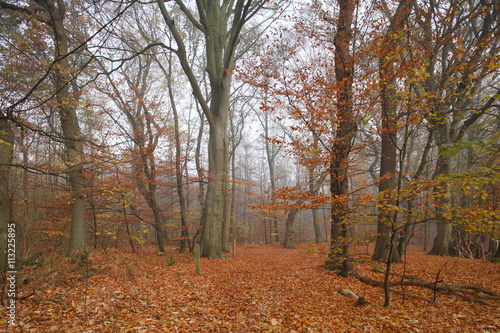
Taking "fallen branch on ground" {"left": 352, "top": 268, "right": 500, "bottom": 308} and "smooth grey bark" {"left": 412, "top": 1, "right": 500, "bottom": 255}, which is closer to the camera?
"smooth grey bark" {"left": 412, "top": 1, "right": 500, "bottom": 255}

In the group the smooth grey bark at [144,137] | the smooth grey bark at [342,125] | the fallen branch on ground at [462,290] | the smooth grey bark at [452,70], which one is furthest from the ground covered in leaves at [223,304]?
the smooth grey bark at [144,137]

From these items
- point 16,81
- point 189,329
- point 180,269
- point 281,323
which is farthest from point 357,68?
point 16,81

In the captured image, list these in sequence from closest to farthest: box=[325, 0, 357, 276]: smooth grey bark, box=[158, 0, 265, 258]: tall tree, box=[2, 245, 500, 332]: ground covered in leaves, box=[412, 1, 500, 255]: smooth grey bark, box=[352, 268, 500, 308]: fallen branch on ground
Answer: box=[2, 245, 500, 332]: ground covered in leaves → box=[412, 1, 500, 255]: smooth grey bark → box=[352, 268, 500, 308]: fallen branch on ground → box=[325, 0, 357, 276]: smooth grey bark → box=[158, 0, 265, 258]: tall tree

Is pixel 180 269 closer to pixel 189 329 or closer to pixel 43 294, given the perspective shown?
pixel 43 294

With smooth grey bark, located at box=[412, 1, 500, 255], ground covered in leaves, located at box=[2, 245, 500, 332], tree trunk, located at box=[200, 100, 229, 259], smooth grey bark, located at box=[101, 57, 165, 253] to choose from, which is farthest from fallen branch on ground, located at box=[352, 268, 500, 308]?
smooth grey bark, located at box=[101, 57, 165, 253]

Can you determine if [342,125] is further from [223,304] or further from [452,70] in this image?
[223,304]

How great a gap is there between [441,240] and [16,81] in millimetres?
16699

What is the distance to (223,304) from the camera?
193 inches

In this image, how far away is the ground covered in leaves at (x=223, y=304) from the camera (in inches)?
147

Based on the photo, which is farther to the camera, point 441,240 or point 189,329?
point 441,240

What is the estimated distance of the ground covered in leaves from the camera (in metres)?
3.72

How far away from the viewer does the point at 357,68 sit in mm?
6227

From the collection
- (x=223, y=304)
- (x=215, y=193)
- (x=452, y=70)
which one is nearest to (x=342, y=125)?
(x=452, y=70)

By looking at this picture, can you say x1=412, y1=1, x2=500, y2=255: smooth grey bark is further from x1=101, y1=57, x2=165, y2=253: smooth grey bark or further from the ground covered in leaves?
x1=101, y1=57, x2=165, y2=253: smooth grey bark
